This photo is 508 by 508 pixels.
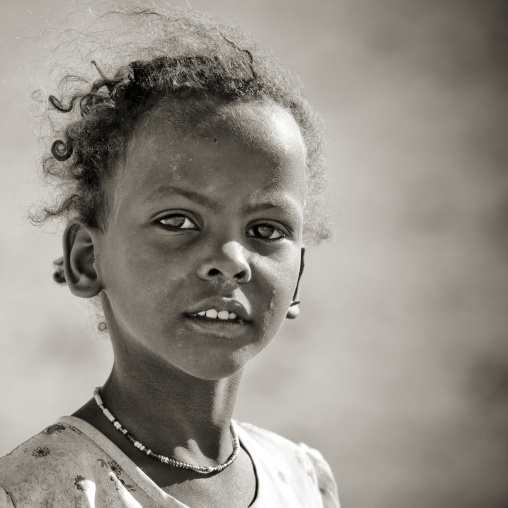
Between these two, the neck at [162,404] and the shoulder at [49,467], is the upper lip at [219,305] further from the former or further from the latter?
the shoulder at [49,467]

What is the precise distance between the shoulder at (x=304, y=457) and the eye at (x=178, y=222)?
0.58 metres

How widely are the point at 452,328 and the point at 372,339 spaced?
0.33m

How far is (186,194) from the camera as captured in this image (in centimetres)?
127

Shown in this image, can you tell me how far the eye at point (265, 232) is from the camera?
134 centimetres

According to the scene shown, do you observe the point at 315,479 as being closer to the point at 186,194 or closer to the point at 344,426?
the point at 186,194

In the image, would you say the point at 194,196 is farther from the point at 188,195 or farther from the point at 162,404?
the point at 162,404

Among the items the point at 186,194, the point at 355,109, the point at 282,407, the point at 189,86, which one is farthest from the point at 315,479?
the point at 355,109

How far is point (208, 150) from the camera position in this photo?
1.28m

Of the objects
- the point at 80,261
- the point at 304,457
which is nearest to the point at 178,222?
the point at 80,261

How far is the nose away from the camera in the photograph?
1237 millimetres

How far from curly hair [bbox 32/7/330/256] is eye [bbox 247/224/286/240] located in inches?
8.6

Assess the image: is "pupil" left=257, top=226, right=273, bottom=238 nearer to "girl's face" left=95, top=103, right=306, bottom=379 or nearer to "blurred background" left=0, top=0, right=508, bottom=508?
"girl's face" left=95, top=103, right=306, bottom=379

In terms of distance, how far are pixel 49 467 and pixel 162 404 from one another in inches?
8.6

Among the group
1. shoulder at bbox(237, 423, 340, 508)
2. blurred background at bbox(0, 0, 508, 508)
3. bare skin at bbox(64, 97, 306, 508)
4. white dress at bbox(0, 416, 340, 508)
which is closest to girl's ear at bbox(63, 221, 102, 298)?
bare skin at bbox(64, 97, 306, 508)
